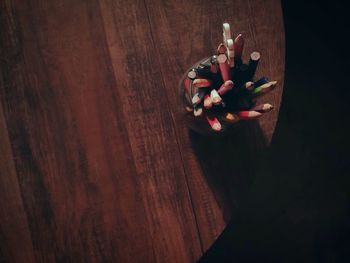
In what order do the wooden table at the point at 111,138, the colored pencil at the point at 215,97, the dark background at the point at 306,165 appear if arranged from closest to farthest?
the colored pencil at the point at 215,97
the wooden table at the point at 111,138
the dark background at the point at 306,165

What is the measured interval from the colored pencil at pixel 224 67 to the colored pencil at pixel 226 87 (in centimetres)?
3

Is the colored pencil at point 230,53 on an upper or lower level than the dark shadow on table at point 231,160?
upper

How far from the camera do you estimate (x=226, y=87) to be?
56 cm

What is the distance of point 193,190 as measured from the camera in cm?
77

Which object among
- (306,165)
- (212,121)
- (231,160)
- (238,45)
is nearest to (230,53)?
(238,45)

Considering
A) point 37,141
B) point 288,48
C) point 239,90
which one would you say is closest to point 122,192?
point 37,141

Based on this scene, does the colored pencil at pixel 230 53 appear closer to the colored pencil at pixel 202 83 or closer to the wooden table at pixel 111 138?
the colored pencil at pixel 202 83

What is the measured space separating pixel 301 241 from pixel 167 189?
3.20ft

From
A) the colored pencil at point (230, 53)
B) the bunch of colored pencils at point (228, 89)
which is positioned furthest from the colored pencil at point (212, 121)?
the colored pencil at point (230, 53)

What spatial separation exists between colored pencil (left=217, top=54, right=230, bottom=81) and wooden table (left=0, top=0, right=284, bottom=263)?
0.62ft

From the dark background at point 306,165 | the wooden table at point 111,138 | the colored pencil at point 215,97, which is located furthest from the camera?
the dark background at point 306,165

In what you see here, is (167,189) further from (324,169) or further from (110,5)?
(324,169)

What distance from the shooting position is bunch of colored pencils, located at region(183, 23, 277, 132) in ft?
1.89

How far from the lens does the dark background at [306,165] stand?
4.70 ft
